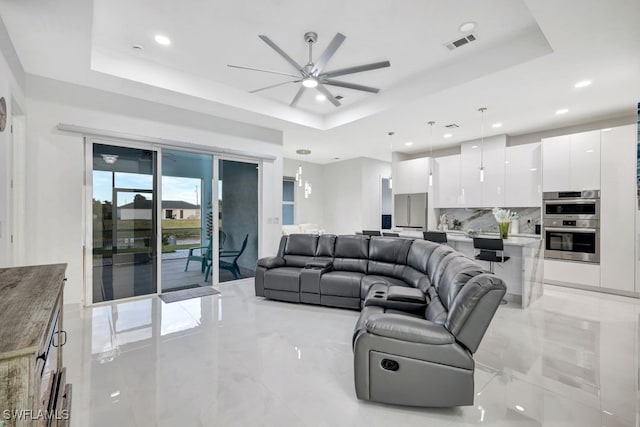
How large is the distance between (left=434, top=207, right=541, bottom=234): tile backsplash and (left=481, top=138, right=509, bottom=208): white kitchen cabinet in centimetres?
46

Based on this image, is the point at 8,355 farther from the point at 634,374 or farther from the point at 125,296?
the point at 125,296

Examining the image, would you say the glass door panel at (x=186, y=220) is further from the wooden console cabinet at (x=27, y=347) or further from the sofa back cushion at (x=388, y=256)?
the wooden console cabinet at (x=27, y=347)

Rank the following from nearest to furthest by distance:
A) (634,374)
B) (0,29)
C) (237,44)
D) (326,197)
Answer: (634,374) < (0,29) < (237,44) < (326,197)

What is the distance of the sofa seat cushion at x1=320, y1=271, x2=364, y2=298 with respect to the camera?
149 inches

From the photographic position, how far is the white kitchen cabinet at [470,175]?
6285 millimetres

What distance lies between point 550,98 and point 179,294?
627 centimetres

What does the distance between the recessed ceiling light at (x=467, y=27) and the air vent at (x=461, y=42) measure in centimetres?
10

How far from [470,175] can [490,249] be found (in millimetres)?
2822

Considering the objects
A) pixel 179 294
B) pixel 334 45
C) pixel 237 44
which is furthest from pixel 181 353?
pixel 237 44

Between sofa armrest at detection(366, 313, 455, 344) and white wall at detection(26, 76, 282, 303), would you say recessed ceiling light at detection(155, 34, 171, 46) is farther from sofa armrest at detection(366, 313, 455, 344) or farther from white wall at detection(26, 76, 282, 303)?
sofa armrest at detection(366, 313, 455, 344)

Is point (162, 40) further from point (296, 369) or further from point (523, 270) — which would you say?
point (523, 270)

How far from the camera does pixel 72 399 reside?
79.3 inches

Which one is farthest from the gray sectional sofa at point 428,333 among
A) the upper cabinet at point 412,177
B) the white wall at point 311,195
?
the white wall at point 311,195

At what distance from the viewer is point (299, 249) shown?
4.71 metres
